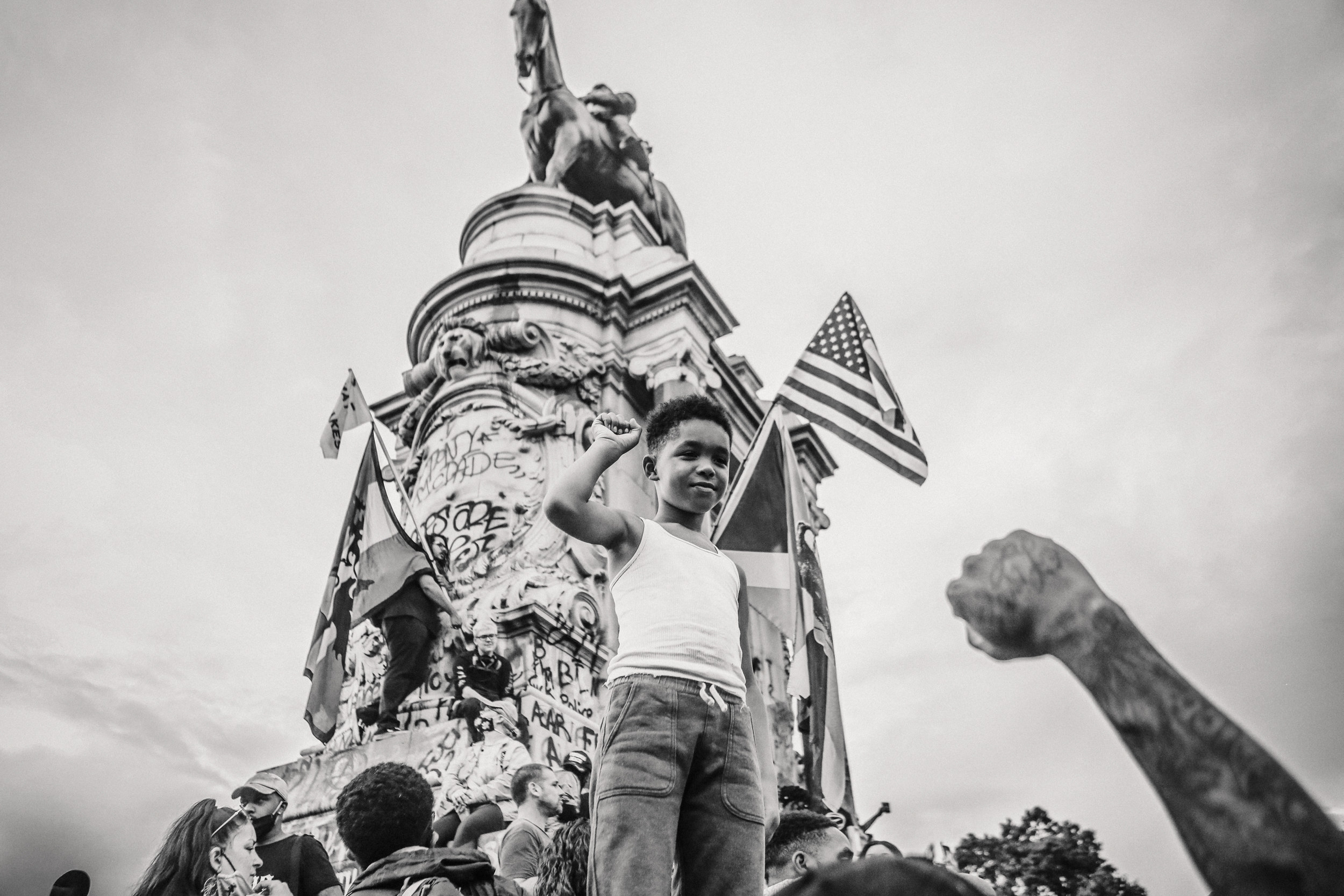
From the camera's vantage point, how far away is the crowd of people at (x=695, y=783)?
1.13 metres

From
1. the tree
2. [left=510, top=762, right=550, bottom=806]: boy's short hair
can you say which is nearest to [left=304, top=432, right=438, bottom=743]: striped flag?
[left=510, top=762, right=550, bottom=806]: boy's short hair

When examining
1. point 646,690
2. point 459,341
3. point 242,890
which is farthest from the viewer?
point 459,341

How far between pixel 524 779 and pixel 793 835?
164cm

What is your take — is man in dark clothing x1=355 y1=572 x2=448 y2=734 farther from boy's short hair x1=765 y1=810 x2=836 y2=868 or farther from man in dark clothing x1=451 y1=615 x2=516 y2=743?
boy's short hair x1=765 y1=810 x2=836 y2=868

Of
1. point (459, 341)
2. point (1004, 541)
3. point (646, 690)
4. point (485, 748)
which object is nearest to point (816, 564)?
point (485, 748)

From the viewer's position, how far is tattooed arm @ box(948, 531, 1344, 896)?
1055mm

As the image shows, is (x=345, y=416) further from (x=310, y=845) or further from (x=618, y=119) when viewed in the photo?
(x=618, y=119)

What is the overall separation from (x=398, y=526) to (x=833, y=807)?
4940mm

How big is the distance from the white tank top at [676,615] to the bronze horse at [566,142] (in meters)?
14.3

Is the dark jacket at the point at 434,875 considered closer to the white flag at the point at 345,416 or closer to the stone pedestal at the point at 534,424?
the stone pedestal at the point at 534,424

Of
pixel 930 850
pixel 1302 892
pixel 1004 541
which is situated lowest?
pixel 1302 892

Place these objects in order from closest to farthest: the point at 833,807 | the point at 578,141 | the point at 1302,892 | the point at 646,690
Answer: the point at 1302,892 → the point at 646,690 → the point at 833,807 → the point at 578,141

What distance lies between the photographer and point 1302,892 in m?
1.03

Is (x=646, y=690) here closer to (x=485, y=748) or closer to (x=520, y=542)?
(x=485, y=748)
